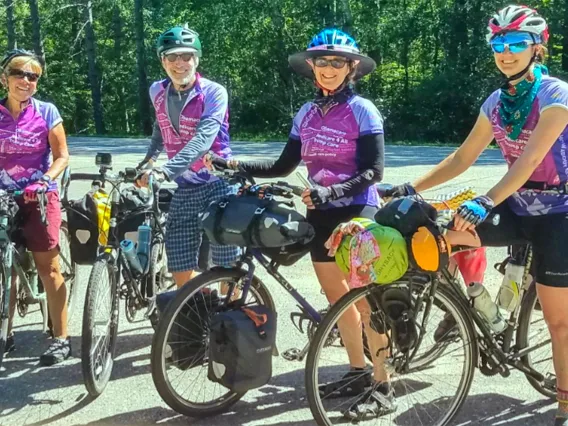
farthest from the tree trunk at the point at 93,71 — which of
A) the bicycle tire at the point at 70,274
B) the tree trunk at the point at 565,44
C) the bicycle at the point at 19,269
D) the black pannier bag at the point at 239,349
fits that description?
the black pannier bag at the point at 239,349

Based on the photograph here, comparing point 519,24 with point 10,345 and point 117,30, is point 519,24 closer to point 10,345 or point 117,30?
point 10,345

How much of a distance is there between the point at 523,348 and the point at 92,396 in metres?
2.35

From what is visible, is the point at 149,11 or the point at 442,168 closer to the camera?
the point at 442,168

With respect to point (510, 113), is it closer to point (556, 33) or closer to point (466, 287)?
point (466, 287)

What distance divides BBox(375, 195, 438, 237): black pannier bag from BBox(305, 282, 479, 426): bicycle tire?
0.30 m

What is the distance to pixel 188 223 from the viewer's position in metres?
4.86

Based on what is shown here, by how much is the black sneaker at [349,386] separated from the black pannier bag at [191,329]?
0.69m

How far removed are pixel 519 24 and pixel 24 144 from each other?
3002 mm

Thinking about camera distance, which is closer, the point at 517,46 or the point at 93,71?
the point at 517,46

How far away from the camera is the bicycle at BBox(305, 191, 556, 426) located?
3.72 metres

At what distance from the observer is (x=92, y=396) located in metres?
4.32

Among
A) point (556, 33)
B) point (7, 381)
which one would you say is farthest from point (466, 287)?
point (556, 33)

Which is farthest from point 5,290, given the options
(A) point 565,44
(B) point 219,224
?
(A) point 565,44

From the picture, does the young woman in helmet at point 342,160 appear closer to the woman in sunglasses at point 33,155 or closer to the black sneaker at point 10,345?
the woman in sunglasses at point 33,155
